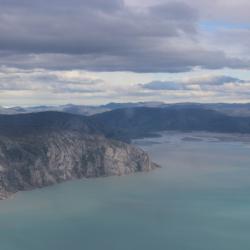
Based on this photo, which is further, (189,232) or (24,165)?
(24,165)

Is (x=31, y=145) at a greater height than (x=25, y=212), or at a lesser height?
greater

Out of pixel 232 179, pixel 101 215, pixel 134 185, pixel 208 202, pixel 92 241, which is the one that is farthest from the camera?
pixel 232 179

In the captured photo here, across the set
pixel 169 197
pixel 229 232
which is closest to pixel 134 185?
pixel 169 197

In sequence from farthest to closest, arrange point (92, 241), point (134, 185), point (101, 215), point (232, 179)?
point (232, 179) < point (134, 185) < point (101, 215) < point (92, 241)

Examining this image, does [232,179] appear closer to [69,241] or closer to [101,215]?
[101,215]

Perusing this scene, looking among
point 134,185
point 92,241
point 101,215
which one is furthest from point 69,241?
point 134,185

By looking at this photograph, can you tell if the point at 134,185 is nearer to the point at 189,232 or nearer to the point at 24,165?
the point at 24,165
